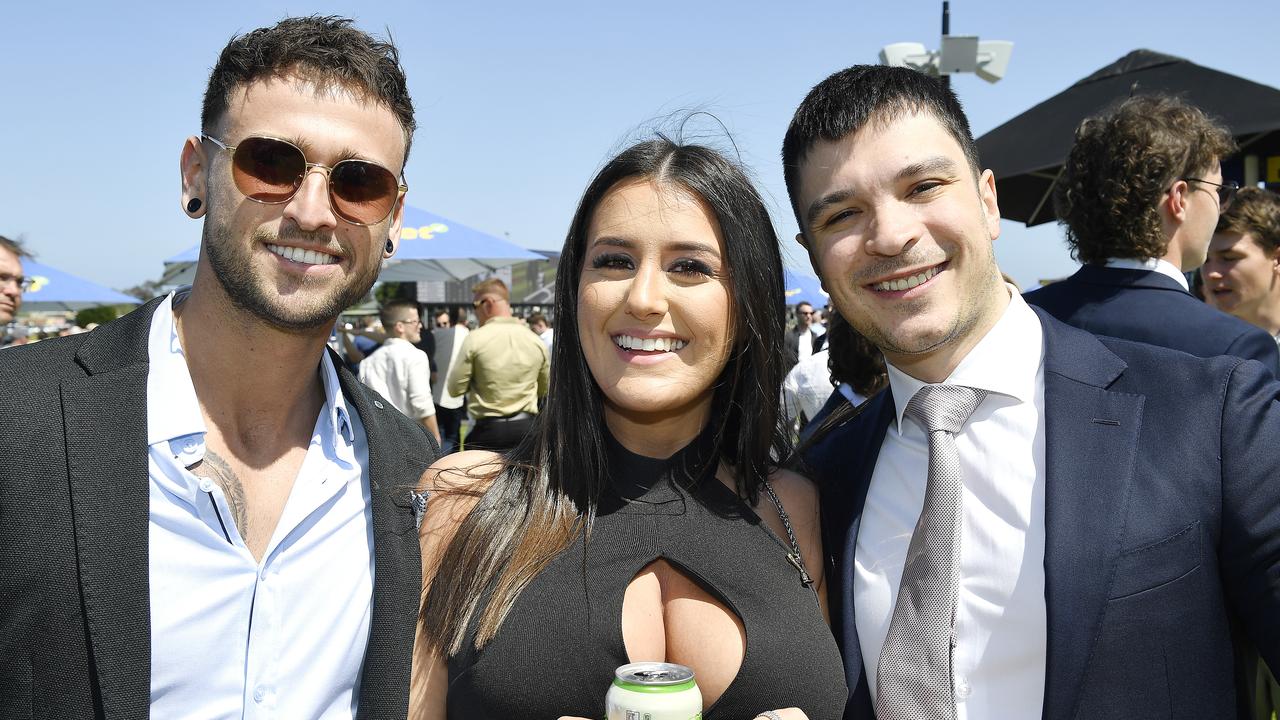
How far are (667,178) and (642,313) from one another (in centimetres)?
42

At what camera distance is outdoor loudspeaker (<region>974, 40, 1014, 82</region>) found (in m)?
8.60

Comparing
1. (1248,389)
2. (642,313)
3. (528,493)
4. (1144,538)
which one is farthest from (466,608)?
(1248,389)

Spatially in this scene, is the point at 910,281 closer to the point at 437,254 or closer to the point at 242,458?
the point at 242,458

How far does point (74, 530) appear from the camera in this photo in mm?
1700

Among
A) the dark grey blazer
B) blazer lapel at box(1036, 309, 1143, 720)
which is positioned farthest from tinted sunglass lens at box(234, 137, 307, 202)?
blazer lapel at box(1036, 309, 1143, 720)

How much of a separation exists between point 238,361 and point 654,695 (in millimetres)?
1309

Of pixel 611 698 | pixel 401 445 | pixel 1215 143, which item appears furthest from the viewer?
pixel 1215 143

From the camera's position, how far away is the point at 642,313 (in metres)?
2.20

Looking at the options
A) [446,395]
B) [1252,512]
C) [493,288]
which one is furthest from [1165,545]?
[446,395]

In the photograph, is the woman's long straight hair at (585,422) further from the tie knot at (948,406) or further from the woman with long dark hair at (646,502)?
the tie knot at (948,406)

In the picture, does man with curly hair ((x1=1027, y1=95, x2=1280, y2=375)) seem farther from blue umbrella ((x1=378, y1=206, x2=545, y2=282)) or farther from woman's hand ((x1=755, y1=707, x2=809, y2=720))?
blue umbrella ((x1=378, y1=206, x2=545, y2=282))

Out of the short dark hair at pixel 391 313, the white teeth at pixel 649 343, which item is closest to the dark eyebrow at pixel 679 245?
the white teeth at pixel 649 343

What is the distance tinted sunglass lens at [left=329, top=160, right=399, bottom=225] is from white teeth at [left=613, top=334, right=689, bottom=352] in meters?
0.70

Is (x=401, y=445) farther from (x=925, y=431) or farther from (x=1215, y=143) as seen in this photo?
(x=1215, y=143)
